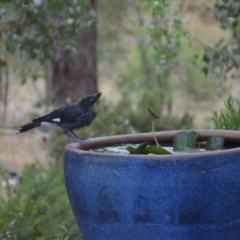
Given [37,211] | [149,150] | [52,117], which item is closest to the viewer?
[149,150]

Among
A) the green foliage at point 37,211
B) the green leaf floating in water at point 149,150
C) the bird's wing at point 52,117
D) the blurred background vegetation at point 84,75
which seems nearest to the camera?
the green leaf floating in water at point 149,150

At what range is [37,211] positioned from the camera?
4.61 meters

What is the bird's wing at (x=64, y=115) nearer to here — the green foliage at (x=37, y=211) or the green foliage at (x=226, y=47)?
the green foliage at (x=37, y=211)

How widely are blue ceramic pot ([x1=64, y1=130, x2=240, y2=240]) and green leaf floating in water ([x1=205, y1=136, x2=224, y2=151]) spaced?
411 mm

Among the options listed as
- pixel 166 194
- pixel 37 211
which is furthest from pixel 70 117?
pixel 166 194

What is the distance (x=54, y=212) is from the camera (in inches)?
185

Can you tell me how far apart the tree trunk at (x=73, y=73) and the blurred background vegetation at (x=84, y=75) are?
0.05 feet

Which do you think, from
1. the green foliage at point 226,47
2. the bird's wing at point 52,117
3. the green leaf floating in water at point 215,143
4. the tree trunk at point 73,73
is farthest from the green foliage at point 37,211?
the tree trunk at point 73,73

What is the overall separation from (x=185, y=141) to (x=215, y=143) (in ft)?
0.56

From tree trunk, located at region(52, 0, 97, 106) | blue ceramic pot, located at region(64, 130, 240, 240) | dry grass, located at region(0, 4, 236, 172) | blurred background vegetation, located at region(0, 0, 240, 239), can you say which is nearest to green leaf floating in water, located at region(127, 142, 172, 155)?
blue ceramic pot, located at region(64, 130, 240, 240)

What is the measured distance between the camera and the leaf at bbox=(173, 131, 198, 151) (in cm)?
379

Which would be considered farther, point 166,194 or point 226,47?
point 226,47

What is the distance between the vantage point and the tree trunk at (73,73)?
10109mm

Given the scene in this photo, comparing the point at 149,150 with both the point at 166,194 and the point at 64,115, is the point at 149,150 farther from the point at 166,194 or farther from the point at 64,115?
the point at 64,115
